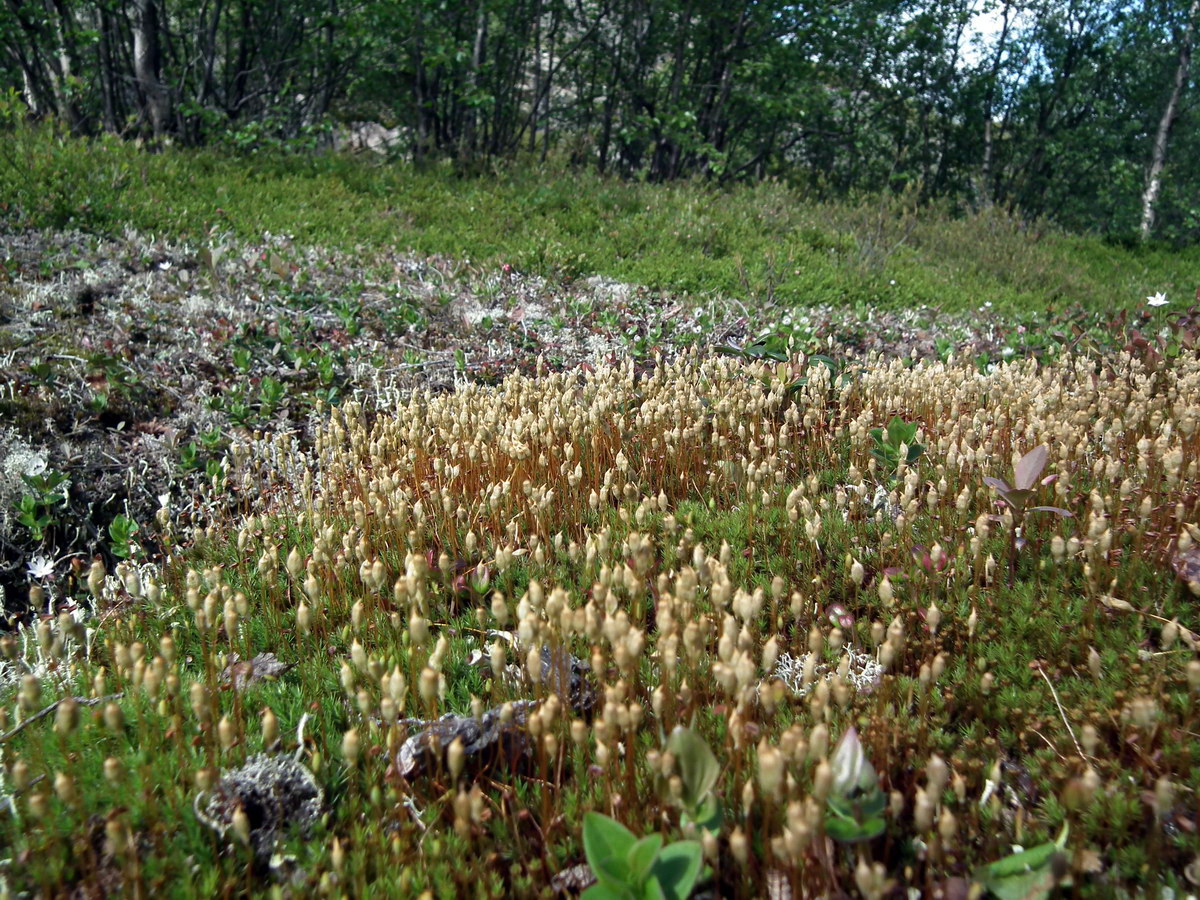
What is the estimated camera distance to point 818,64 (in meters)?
18.1

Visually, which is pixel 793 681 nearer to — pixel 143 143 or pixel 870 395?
pixel 870 395

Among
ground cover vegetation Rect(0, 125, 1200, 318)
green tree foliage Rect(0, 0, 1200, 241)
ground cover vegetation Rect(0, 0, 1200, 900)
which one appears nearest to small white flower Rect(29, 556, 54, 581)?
ground cover vegetation Rect(0, 0, 1200, 900)

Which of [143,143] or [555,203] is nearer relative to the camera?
[143,143]

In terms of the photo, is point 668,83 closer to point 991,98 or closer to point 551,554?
point 991,98

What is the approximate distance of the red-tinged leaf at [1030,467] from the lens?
8.51ft

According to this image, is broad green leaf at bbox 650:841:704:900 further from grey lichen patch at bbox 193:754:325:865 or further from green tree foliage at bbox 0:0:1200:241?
green tree foliage at bbox 0:0:1200:241

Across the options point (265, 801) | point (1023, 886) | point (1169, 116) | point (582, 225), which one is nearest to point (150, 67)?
point (582, 225)

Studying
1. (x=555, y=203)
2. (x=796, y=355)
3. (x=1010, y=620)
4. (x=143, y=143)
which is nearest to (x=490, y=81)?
(x=555, y=203)

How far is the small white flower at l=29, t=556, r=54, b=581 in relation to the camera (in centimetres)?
311

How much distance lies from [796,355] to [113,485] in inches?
157

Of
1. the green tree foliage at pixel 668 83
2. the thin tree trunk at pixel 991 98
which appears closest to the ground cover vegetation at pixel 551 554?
the green tree foliage at pixel 668 83

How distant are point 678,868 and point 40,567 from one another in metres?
3.20

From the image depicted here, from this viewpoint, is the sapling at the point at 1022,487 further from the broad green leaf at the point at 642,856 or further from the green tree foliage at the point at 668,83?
the green tree foliage at the point at 668,83

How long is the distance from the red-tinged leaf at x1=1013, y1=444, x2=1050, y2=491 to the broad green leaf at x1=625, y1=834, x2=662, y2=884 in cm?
201
